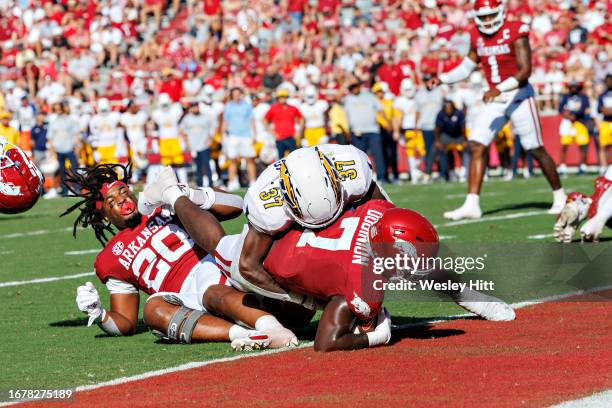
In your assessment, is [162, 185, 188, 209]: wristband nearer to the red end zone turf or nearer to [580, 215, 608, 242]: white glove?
the red end zone turf

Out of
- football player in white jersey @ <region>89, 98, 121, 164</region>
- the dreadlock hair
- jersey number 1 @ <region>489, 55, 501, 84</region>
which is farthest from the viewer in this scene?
football player in white jersey @ <region>89, 98, 121, 164</region>

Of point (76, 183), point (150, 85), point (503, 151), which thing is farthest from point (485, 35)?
point (150, 85)

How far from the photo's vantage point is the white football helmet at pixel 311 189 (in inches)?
211

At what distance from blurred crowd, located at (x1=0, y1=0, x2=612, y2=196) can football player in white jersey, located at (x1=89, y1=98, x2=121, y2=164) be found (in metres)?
0.04

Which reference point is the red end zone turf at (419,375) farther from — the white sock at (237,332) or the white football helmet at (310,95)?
the white football helmet at (310,95)

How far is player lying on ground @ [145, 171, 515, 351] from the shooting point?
5355 millimetres

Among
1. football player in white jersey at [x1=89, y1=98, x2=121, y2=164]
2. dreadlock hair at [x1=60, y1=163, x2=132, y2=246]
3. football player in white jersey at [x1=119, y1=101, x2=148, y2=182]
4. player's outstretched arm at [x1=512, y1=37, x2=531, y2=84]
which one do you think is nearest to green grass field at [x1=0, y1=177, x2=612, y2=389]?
dreadlock hair at [x1=60, y1=163, x2=132, y2=246]

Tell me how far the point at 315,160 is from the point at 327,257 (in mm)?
457

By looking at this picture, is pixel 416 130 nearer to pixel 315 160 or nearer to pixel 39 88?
pixel 39 88

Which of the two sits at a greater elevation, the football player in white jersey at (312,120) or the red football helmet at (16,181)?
the red football helmet at (16,181)

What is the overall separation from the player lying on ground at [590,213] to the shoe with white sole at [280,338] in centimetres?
351

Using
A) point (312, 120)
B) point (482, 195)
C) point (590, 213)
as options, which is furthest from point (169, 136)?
point (590, 213)

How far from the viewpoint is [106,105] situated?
2209 centimetres

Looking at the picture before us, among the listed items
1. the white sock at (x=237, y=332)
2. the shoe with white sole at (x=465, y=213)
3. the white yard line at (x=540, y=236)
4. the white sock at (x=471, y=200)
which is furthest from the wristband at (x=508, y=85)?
the white sock at (x=237, y=332)
